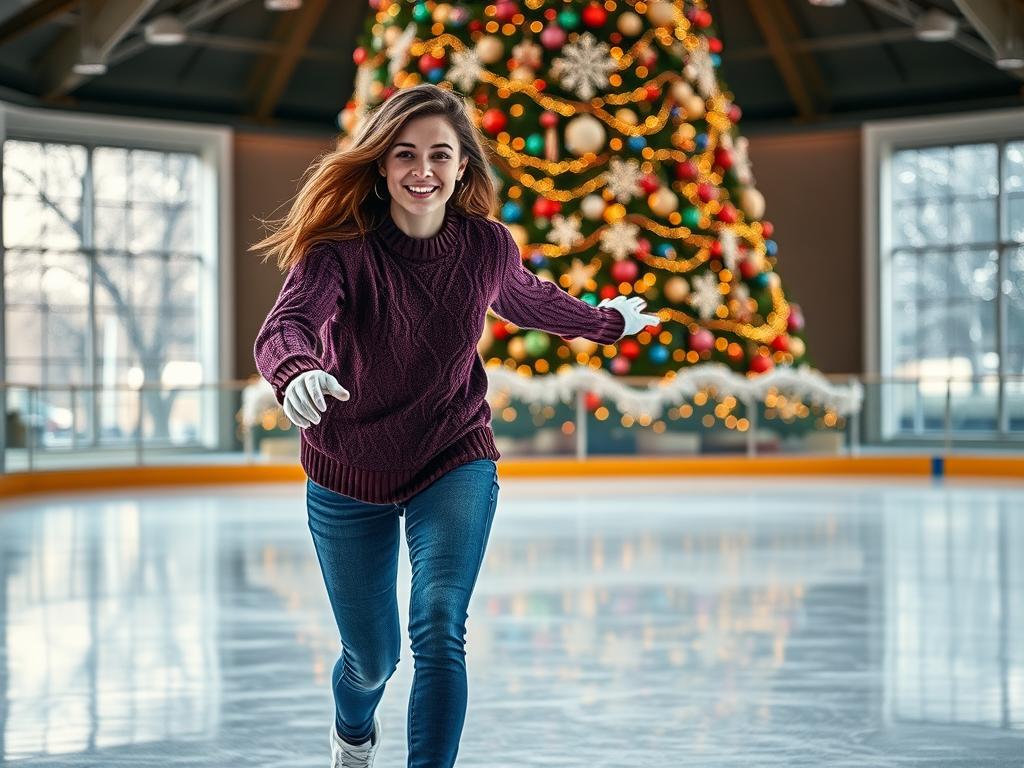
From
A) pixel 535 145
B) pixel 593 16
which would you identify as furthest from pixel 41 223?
pixel 593 16

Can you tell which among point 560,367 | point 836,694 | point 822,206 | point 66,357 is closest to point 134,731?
point 836,694

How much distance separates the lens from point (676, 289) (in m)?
18.3

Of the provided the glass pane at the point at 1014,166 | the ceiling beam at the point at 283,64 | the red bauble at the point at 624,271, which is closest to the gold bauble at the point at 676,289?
the red bauble at the point at 624,271

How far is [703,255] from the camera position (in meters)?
18.6

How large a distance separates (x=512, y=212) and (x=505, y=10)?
8.00 feet

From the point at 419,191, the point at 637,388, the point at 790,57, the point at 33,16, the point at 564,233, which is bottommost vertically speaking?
the point at 637,388

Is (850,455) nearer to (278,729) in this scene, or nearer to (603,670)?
(603,670)

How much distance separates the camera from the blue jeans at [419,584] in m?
3.13

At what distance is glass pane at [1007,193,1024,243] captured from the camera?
23688 millimetres

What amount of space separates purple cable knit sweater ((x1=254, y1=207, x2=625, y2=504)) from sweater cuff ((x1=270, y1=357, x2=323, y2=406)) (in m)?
0.23

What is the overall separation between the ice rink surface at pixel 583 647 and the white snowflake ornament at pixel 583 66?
7.68m

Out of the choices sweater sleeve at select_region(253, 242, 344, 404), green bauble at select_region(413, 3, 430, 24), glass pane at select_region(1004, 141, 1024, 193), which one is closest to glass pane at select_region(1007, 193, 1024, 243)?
glass pane at select_region(1004, 141, 1024, 193)

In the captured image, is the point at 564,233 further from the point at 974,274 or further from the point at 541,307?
the point at 541,307

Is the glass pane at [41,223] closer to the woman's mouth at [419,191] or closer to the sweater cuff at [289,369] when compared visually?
the woman's mouth at [419,191]
